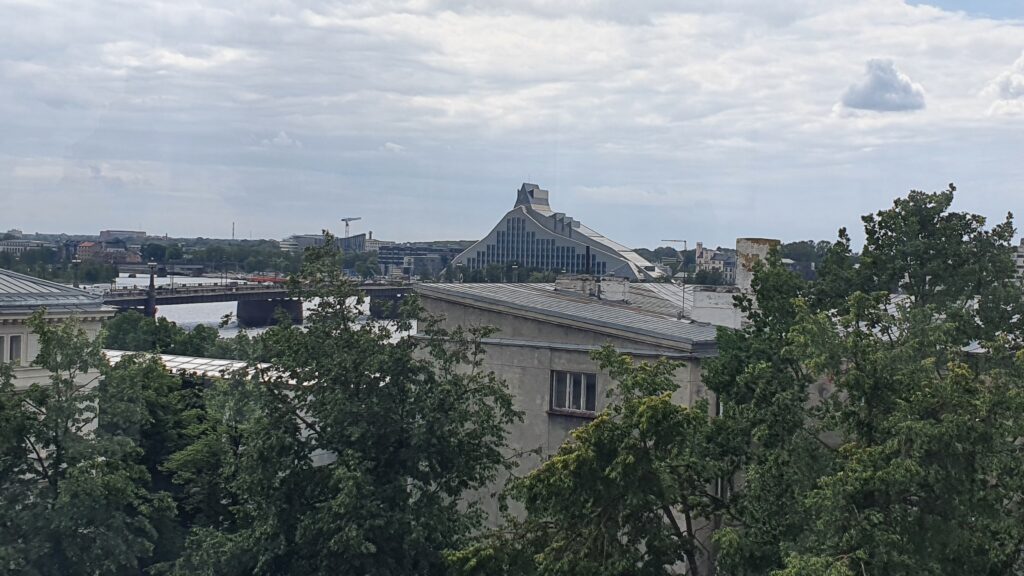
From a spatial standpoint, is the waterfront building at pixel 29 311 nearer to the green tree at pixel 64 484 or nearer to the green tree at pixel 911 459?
the green tree at pixel 64 484

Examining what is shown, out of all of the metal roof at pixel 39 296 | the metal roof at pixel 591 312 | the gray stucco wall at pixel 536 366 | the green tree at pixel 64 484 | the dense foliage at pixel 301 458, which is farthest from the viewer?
the metal roof at pixel 39 296

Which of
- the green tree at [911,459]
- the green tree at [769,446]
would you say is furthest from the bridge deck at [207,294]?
the green tree at [911,459]

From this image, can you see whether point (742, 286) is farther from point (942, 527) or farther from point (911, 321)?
point (942, 527)

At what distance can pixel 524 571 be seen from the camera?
1775 centimetres

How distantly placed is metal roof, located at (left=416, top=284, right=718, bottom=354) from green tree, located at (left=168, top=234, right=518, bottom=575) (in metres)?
4.94

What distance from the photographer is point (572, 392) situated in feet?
86.8

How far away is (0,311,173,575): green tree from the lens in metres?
20.9

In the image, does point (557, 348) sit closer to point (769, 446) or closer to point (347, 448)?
point (347, 448)

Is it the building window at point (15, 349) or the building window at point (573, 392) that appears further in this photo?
the building window at point (15, 349)

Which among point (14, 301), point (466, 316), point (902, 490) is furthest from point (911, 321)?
point (14, 301)

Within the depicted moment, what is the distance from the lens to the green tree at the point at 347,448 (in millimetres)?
19812

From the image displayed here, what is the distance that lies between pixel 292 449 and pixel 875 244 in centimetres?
1150

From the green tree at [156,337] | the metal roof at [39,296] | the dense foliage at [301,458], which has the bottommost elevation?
the green tree at [156,337]

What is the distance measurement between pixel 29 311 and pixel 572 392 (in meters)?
14.2
